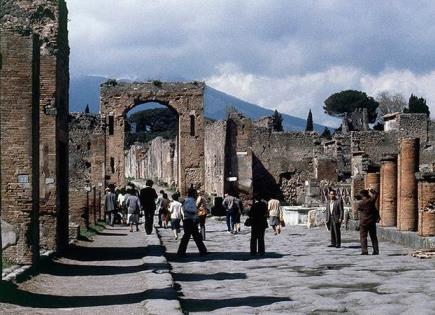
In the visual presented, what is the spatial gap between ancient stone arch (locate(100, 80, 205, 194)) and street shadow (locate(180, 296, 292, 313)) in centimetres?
3304

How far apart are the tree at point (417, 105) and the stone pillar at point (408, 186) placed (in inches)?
2351

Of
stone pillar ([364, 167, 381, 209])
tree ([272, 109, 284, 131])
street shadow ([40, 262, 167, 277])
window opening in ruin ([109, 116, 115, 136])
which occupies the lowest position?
street shadow ([40, 262, 167, 277])

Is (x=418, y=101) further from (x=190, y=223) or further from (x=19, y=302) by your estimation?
(x=19, y=302)

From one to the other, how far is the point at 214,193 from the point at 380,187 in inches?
822

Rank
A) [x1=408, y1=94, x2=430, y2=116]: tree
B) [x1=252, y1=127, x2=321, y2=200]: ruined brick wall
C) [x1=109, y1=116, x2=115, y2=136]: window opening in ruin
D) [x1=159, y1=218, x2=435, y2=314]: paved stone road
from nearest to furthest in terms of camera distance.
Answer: [x1=159, y1=218, x2=435, y2=314]: paved stone road → [x1=109, y1=116, x2=115, y2=136]: window opening in ruin → [x1=252, y1=127, x2=321, y2=200]: ruined brick wall → [x1=408, y1=94, x2=430, y2=116]: tree

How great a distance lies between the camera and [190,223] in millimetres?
16141

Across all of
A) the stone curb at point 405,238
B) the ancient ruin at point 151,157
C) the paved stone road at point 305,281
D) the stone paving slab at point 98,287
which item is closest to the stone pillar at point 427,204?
the ancient ruin at point 151,157

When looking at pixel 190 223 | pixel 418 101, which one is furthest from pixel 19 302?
pixel 418 101

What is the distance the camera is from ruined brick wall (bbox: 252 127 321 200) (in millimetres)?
43969

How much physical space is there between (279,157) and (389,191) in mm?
23348

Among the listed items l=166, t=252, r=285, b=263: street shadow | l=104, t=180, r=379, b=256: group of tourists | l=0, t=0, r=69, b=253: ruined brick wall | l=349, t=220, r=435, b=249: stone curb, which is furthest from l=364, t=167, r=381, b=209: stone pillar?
l=0, t=0, r=69, b=253: ruined brick wall

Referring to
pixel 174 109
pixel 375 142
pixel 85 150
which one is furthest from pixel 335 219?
pixel 85 150

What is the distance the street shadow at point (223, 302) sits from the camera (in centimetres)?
897

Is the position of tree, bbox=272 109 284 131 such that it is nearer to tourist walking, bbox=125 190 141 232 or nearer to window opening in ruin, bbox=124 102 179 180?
window opening in ruin, bbox=124 102 179 180
